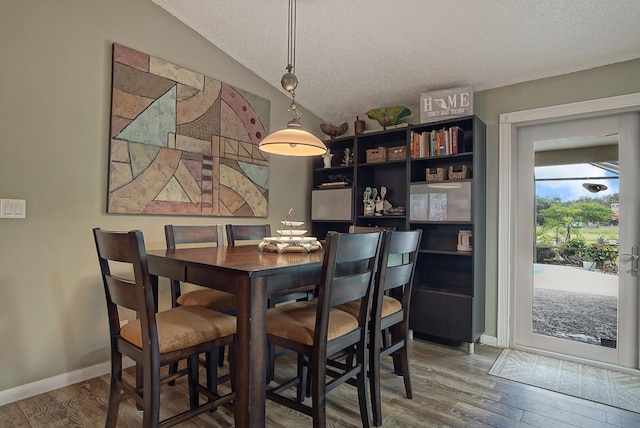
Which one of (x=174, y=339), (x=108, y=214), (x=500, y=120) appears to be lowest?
(x=174, y=339)

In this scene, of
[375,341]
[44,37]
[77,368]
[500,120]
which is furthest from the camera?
[500,120]

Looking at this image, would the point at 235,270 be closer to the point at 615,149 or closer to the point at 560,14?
the point at 560,14

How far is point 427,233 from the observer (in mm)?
3547

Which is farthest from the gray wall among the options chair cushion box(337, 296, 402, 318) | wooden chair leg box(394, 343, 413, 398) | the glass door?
wooden chair leg box(394, 343, 413, 398)

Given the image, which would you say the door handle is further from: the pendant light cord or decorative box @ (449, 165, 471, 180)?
the pendant light cord

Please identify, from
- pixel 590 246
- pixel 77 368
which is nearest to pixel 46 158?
pixel 77 368

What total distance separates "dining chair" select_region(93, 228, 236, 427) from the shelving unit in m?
2.02

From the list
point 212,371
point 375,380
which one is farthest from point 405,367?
point 212,371

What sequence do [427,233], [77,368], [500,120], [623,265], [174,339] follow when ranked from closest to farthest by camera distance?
1. [174,339]
2. [77,368]
3. [623,265]
4. [500,120]
5. [427,233]

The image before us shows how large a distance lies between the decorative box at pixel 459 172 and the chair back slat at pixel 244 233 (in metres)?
1.70

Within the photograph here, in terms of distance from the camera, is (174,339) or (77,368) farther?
(77,368)

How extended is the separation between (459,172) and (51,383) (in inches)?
133

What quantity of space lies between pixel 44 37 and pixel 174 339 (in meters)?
2.10

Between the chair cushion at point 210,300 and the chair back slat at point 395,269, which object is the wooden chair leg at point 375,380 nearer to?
the chair back slat at point 395,269
